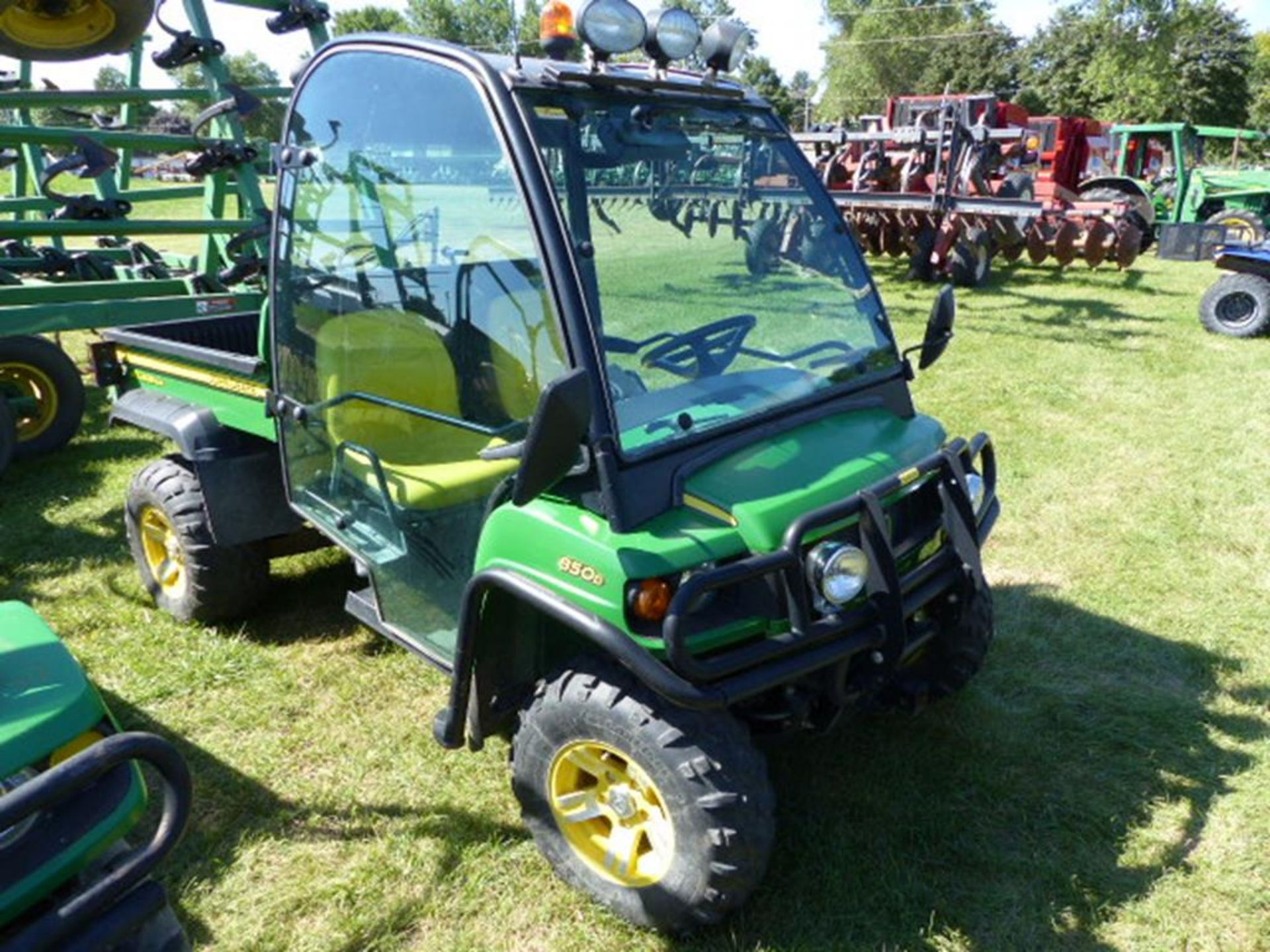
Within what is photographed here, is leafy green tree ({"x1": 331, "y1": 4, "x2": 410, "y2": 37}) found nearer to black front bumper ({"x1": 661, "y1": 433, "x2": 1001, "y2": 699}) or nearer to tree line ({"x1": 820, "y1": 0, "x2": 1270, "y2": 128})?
tree line ({"x1": 820, "y1": 0, "x2": 1270, "y2": 128})

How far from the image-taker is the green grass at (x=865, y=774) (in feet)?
7.79

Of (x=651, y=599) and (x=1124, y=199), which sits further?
(x=1124, y=199)

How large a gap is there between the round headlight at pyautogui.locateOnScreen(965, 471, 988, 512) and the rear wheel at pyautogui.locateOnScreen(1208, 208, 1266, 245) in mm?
13226

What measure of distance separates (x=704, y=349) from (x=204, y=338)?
2504mm

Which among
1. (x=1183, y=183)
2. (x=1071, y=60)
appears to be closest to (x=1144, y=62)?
(x=1071, y=60)

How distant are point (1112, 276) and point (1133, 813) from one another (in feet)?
38.2

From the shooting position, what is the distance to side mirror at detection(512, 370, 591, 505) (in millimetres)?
1771

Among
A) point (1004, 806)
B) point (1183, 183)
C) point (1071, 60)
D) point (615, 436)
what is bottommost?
point (1004, 806)

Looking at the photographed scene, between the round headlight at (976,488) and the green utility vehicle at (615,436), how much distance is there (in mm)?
25

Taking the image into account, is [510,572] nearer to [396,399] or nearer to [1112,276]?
[396,399]

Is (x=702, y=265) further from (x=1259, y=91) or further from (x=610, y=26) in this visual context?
(x=1259, y=91)

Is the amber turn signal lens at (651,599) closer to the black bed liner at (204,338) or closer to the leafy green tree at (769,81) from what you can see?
the black bed liner at (204,338)

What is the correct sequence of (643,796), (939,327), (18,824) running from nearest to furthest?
(18,824)
(643,796)
(939,327)

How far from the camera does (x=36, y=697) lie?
5.36 feet
